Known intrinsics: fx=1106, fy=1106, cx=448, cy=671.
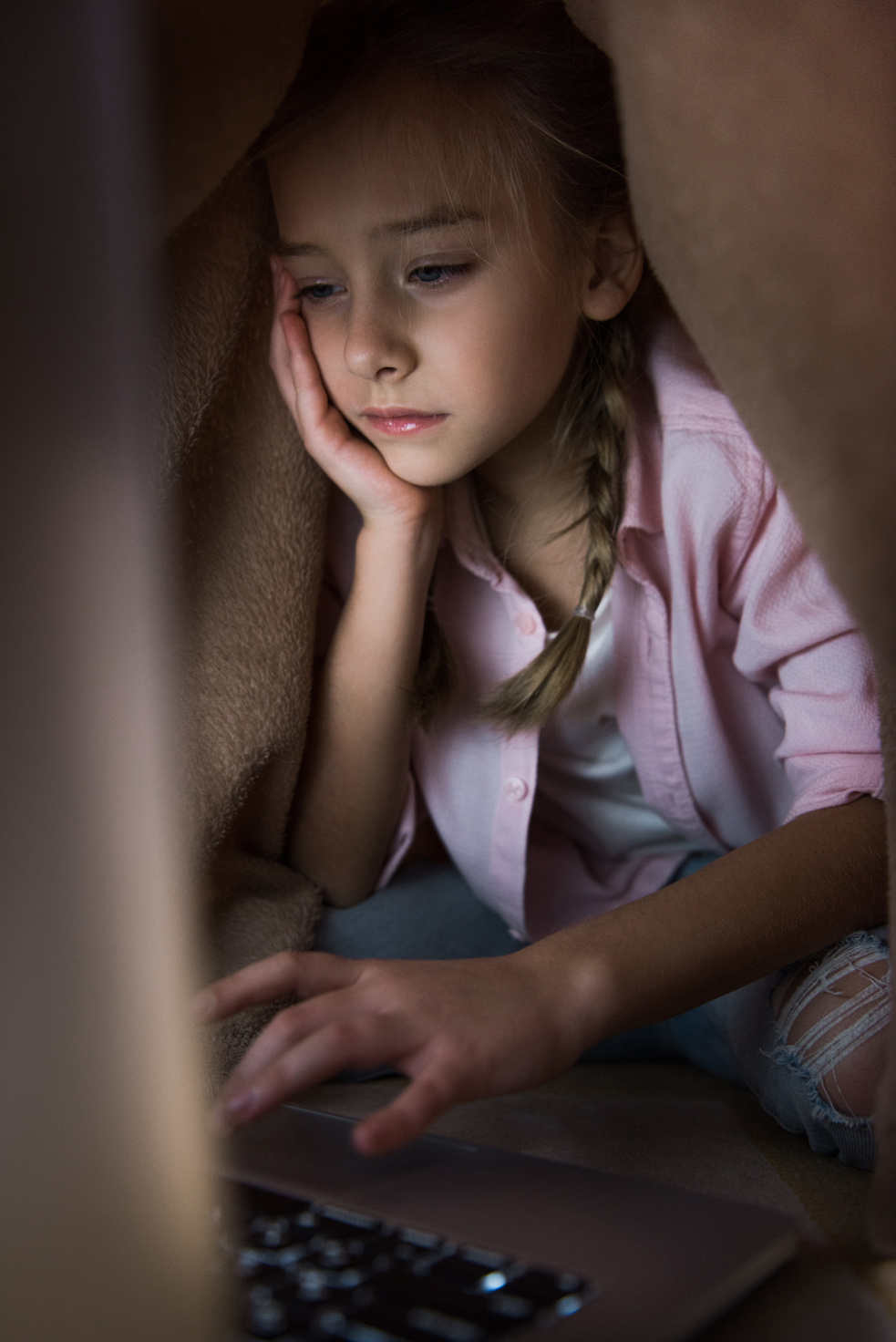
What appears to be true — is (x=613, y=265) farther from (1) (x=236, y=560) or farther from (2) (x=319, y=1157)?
(2) (x=319, y=1157)

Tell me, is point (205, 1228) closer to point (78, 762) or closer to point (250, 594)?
point (78, 762)

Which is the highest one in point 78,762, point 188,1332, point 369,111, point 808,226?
point 369,111

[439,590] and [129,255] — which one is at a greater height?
[129,255]

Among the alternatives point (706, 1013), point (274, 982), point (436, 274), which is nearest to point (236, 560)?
point (436, 274)

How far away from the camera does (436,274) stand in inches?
25.6

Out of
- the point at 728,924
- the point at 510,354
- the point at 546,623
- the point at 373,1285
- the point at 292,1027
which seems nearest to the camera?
the point at 373,1285

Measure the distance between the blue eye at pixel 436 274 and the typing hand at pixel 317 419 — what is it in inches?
3.9

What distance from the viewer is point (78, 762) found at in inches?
13.1

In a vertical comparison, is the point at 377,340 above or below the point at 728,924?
above

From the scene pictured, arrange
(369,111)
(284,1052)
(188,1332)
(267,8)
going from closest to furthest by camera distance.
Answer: (188,1332) → (284,1052) → (267,8) → (369,111)

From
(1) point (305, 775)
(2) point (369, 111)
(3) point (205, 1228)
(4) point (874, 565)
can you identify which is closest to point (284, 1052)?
(3) point (205, 1228)

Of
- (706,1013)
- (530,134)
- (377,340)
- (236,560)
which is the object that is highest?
(530,134)

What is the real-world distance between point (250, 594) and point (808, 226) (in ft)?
1.29

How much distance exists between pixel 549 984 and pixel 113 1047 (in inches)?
8.3
